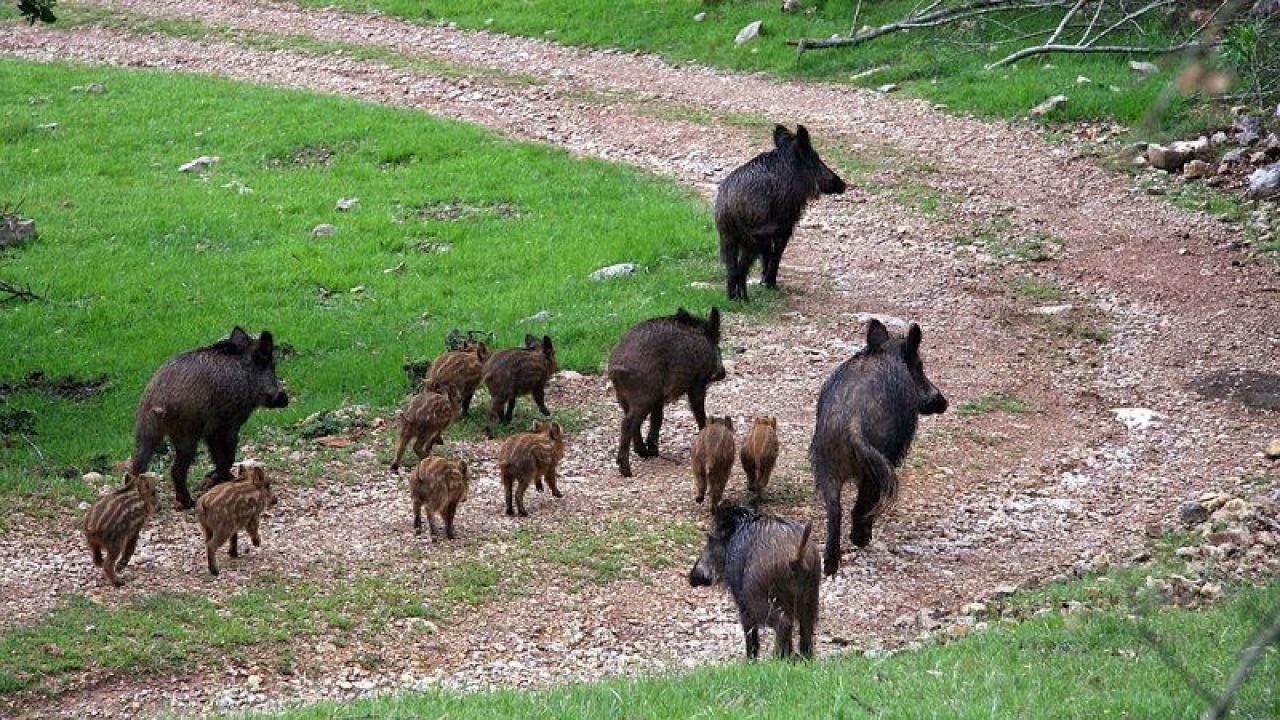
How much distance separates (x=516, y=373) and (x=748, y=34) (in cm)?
1562

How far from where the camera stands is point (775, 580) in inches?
→ 377

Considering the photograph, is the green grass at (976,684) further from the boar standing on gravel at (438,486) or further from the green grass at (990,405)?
the green grass at (990,405)

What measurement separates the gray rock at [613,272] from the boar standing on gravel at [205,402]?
5.99 meters

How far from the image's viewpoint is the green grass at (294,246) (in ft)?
52.6

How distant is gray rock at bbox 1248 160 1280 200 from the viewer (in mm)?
19391

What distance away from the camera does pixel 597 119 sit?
25.6 m

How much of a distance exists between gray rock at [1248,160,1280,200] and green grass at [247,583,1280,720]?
11.3 meters

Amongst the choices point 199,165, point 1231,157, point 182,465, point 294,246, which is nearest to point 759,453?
point 182,465

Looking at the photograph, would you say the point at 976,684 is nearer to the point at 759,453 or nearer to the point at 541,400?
the point at 759,453

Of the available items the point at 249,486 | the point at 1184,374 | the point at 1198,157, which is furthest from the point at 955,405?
the point at 1198,157

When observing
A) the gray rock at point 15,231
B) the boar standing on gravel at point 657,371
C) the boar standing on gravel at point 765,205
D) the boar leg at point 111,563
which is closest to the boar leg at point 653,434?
the boar standing on gravel at point 657,371

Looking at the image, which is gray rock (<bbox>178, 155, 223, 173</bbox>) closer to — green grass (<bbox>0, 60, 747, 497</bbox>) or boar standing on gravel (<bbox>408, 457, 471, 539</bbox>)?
green grass (<bbox>0, 60, 747, 497</bbox>)

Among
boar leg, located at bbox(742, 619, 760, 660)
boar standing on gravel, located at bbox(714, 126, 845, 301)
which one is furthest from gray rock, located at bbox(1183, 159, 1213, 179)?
boar leg, located at bbox(742, 619, 760, 660)

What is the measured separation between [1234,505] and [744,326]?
621 centimetres
